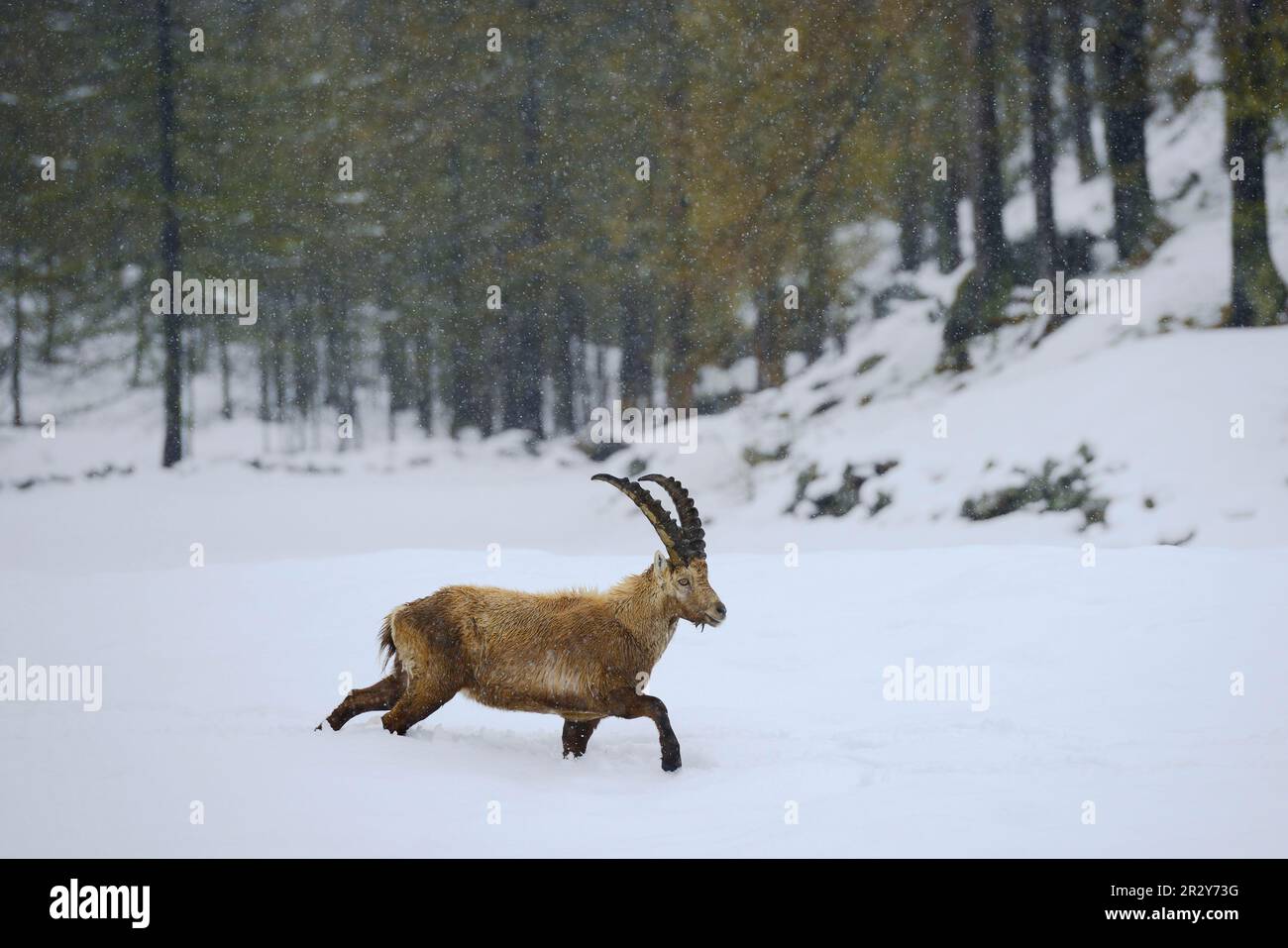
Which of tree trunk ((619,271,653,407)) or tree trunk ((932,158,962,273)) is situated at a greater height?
tree trunk ((932,158,962,273))

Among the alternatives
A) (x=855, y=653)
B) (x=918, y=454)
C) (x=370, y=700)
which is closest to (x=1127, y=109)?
(x=918, y=454)

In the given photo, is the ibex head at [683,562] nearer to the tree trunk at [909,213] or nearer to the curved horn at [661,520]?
the curved horn at [661,520]

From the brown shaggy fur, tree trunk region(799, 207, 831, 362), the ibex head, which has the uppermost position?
tree trunk region(799, 207, 831, 362)

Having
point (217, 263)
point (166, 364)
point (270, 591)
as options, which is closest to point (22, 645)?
point (270, 591)

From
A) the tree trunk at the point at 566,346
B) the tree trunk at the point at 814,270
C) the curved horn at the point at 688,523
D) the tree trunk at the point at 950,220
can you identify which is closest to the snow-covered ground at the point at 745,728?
the curved horn at the point at 688,523

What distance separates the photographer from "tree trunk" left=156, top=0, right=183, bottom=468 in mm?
27016

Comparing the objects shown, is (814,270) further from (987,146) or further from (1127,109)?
(1127,109)

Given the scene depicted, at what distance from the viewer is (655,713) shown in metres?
6.98

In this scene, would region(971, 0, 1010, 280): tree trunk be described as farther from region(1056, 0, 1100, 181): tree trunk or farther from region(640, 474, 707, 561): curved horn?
region(640, 474, 707, 561): curved horn

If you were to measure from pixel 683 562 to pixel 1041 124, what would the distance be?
17.0 meters

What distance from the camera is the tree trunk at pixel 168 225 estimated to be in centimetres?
2702

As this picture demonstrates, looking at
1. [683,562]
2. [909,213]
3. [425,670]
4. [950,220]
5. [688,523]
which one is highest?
[909,213]

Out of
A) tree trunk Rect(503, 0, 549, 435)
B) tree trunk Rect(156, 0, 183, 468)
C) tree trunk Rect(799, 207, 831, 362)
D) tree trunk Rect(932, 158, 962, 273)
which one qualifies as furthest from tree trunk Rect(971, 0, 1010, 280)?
tree trunk Rect(156, 0, 183, 468)

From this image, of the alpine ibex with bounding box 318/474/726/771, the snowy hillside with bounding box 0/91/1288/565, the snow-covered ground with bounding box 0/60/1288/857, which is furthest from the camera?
the snowy hillside with bounding box 0/91/1288/565
